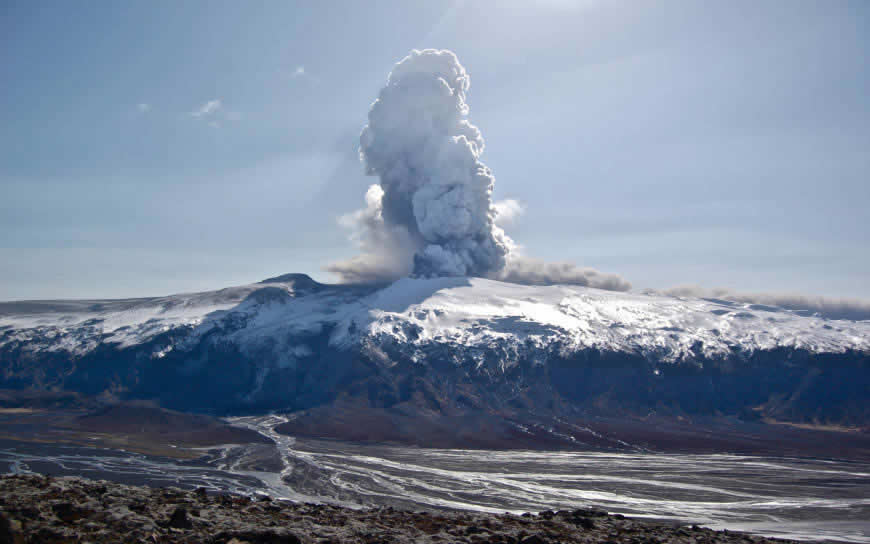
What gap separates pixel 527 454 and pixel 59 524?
11185 cm

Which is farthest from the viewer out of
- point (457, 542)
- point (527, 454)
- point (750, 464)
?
point (527, 454)

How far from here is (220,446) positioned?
12888cm

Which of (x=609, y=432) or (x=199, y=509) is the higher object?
(x=199, y=509)

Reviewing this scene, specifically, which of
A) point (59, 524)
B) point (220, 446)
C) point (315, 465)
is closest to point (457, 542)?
point (59, 524)

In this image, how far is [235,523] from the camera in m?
32.7

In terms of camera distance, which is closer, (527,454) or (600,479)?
(600,479)

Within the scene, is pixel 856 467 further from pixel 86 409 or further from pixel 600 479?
pixel 86 409

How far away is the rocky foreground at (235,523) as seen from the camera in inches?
1099

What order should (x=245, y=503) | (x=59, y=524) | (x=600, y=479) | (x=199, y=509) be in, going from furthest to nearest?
1. (x=600, y=479)
2. (x=245, y=503)
3. (x=199, y=509)
4. (x=59, y=524)

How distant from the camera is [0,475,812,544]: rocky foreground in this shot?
91.6ft

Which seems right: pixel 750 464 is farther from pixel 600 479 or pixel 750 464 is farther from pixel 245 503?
pixel 245 503

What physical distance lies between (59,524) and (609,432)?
153 meters

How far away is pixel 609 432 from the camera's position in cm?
16250

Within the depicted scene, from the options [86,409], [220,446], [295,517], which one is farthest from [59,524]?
[86,409]
